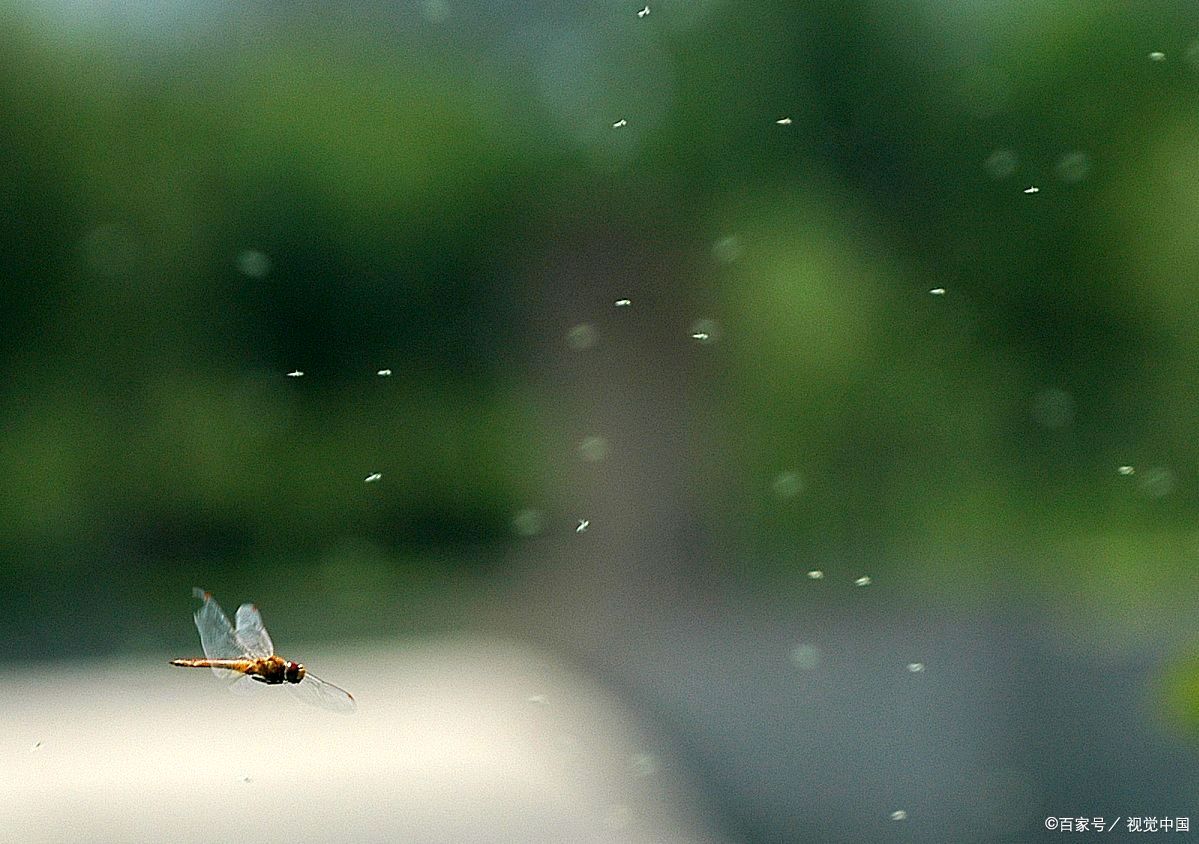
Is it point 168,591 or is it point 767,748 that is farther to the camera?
point 168,591

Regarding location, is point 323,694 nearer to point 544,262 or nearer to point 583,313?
point 583,313

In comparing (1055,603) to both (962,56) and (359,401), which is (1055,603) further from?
(359,401)

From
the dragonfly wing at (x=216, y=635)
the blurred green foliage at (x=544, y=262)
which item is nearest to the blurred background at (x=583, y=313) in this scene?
the blurred green foliage at (x=544, y=262)

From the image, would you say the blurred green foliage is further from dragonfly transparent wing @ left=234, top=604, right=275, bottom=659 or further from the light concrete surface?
dragonfly transparent wing @ left=234, top=604, right=275, bottom=659

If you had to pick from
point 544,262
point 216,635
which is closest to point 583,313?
point 544,262

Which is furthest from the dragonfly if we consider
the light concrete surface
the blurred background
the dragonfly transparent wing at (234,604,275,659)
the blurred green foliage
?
the blurred green foliage

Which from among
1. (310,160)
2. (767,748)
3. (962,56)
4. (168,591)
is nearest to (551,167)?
(310,160)
